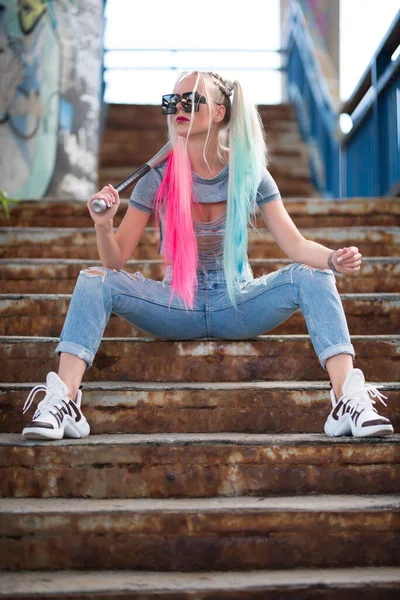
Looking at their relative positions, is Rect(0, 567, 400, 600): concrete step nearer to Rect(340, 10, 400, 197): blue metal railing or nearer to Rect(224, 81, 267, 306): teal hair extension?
Rect(224, 81, 267, 306): teal hair extension

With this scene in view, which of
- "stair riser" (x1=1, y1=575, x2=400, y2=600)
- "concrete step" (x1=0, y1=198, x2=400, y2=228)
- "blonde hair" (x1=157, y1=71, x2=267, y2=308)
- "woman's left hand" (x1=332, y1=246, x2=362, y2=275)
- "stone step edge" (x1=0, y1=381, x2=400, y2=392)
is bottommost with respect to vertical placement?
"stair riser" (x1=1, y1=575, x2=400, y2=600)

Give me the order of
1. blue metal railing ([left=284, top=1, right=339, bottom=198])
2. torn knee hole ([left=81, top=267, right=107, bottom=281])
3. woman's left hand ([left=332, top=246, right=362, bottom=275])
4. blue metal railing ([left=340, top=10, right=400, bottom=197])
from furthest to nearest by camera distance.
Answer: blue metal railing ([left=284, top=1, right=339, bottom=198])
blue metal railing ([left=340, top=10, right=400, bottom=197])
torn knee hole ([left=81, top=267, right=107, bottom=281])
woman's left hand ([left=332, top=246, right=362, bottom=275])

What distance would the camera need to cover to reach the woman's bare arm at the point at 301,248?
2.19 meters

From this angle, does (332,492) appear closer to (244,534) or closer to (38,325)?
(244,534)

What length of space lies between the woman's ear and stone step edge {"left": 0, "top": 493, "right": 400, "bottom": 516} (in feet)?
4.03

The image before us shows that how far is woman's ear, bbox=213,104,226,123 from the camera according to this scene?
2.47 metres

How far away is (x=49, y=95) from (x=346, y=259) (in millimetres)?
3672

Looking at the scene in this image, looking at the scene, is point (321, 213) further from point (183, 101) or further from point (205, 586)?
point (205, 586)

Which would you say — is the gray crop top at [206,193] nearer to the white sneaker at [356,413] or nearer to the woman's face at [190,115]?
the woman's face at [190,115]

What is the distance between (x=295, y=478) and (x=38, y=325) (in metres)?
1.26

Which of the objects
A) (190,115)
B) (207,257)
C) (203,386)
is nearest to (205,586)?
(203,386)

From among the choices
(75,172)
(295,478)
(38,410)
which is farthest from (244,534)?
(75,172)

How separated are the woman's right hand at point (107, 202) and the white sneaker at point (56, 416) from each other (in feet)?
1.61

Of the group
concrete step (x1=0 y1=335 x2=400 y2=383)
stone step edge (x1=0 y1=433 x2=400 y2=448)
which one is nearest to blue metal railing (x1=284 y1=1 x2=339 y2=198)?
concrete step (x1=0 y1=335 x2=400 y2=383)
